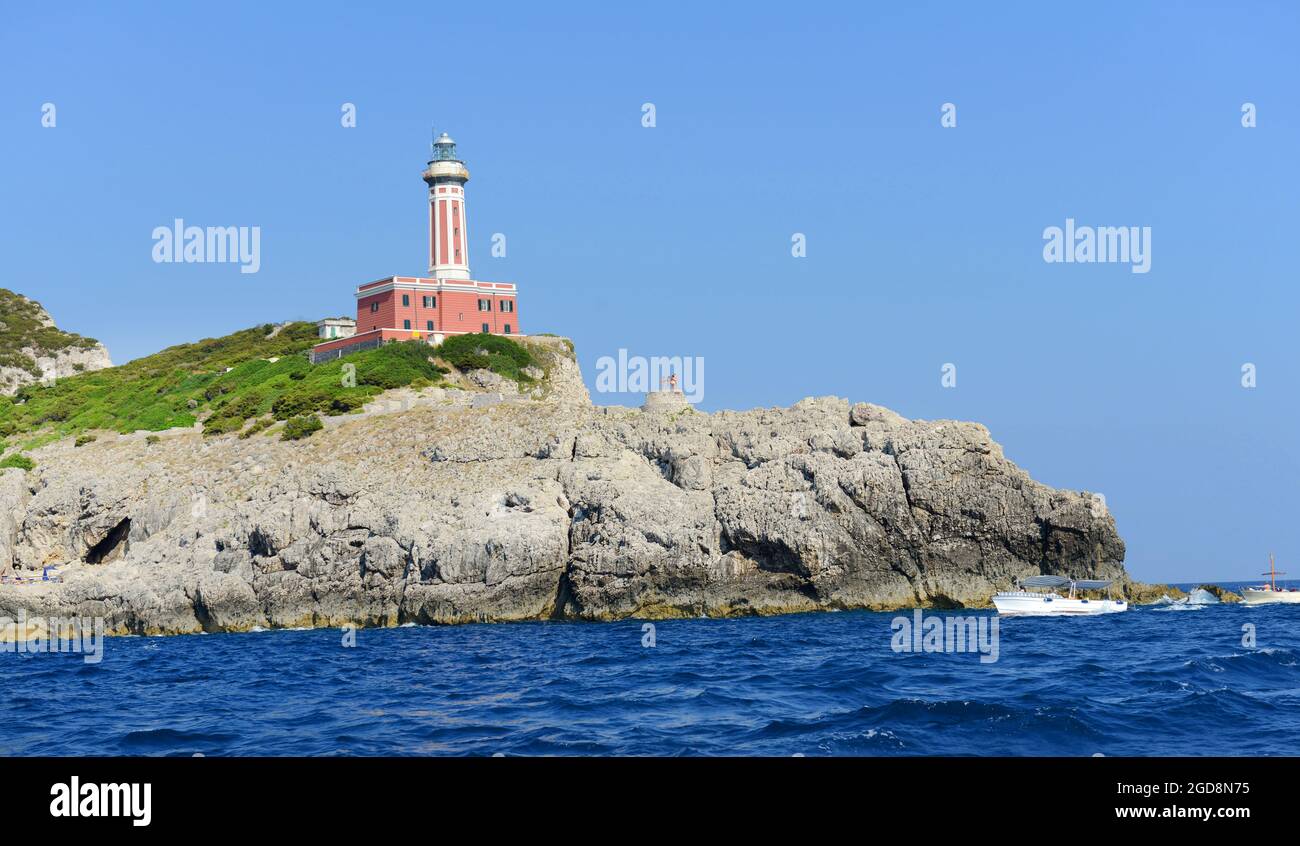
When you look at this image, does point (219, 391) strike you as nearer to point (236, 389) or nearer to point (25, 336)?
point (236, 389)

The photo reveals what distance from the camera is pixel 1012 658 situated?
29.7 meters

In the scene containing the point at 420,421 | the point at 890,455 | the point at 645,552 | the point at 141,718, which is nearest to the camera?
the point at 141,718

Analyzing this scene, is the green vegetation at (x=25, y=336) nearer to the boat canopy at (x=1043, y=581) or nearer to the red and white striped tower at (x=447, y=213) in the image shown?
the red and white striped tower at (x=447, y=213)

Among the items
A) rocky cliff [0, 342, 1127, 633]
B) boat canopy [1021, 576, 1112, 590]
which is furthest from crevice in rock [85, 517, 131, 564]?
boat canopy [1021, 576, 1112, 590]

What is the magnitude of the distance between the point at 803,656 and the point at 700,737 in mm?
13001

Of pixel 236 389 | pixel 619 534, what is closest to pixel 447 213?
pixel 236 389

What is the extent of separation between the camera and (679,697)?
76.1 ft

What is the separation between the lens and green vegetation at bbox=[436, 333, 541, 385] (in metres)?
79.9

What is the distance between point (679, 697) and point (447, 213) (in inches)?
2659

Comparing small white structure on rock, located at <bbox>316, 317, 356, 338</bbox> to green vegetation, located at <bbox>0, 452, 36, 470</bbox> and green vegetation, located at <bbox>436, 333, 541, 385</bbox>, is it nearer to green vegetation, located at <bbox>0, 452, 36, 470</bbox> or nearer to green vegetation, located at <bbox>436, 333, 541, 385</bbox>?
green vegetation, located at <bbox>436, 333, 541, 385</bbox>

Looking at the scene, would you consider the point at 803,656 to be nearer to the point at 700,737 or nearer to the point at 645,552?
the point at 700,737

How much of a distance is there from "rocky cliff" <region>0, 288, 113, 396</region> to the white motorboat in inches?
3222
